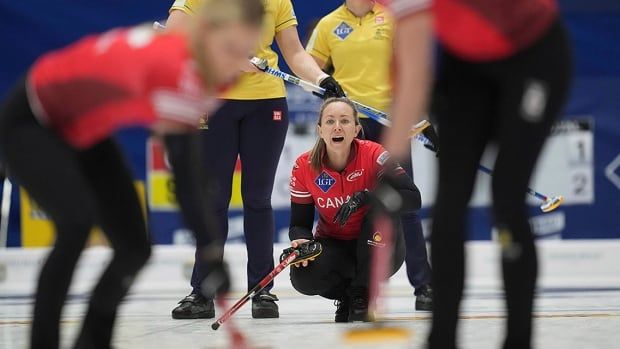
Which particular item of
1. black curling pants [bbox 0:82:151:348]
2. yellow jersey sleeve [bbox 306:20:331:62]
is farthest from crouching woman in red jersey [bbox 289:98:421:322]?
black curling pants [bbox 0:82:151:348]

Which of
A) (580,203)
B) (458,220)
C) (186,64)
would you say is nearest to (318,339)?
(458,220)

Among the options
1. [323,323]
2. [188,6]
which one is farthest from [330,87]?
[323,323]

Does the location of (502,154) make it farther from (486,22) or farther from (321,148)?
(321,148)

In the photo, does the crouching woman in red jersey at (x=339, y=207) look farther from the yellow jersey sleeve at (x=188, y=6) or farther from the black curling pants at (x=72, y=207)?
the black curling pants at (x=72, y=207)

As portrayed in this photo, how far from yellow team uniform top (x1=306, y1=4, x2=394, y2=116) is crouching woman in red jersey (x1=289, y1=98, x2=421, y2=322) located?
42cm

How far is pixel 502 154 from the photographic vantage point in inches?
83.0

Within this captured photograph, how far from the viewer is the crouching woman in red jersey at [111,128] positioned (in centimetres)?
204

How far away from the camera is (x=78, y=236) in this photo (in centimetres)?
215

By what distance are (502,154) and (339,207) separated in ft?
5.25

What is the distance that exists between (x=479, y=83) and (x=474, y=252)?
10.7 feet

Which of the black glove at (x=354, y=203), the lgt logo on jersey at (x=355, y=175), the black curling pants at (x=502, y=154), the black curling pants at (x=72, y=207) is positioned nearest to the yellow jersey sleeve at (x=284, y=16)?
the lgt logo on jersey at (x=355, y=175)

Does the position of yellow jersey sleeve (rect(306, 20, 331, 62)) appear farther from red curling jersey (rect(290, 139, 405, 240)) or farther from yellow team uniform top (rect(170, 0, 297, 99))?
red curling jersey (rect(290, 139, 405, 240))

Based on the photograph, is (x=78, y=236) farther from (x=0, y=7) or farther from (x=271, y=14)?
(x=0, y=7)

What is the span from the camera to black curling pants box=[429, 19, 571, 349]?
2.09 metres
